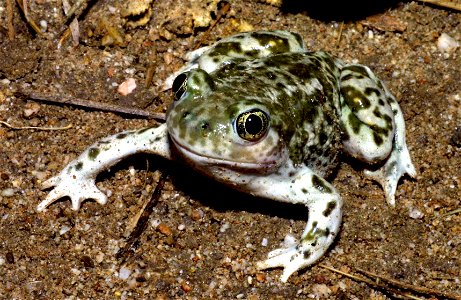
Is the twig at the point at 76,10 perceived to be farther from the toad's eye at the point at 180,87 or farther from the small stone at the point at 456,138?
the small stone at the point at 456,138

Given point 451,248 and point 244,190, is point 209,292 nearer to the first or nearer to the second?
point 244,190

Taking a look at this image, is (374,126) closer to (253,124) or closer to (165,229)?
(253,124)

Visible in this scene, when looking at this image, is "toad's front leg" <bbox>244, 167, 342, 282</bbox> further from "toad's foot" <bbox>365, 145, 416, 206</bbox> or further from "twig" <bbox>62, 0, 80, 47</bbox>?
"twig" <bbox>62, 0, 80, 47</bbox>

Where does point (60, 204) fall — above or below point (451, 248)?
above

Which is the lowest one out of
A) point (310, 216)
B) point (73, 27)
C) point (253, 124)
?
point (310, 216)

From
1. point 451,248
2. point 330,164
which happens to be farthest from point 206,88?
point 451,248

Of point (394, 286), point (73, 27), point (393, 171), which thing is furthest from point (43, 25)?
point (394, 286)

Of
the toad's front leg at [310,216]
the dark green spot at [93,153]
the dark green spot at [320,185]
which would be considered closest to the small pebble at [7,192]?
the dark green spot at [93,153]
